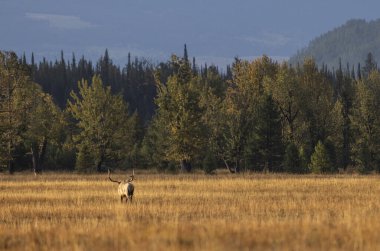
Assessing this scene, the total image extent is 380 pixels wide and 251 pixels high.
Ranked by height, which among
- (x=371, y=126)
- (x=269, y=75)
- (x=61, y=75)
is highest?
(x=61, y=75)

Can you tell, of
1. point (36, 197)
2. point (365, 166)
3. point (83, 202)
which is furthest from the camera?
point (365, 166)

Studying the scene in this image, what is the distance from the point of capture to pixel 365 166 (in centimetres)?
6288

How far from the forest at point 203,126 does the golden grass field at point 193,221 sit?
27716 mm

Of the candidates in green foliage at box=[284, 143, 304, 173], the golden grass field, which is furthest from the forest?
the golden grass field

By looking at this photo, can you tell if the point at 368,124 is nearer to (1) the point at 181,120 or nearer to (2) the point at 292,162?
(2) the point at 292,162

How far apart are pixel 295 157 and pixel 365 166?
7788mm

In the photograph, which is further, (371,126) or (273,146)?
(371,126)

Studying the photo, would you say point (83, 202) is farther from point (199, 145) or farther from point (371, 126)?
point (371, 126)

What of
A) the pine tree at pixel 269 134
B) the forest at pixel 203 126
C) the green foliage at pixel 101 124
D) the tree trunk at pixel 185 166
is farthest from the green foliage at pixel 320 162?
the green foliage at pixel 101 124

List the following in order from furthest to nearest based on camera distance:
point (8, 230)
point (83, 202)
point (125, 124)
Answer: point (125, 124)
point (83, 202)
point (8, 230)

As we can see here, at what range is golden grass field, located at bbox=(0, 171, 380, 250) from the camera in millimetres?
12945

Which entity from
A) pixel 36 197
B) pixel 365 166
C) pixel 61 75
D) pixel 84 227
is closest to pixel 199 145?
pixel 365 166

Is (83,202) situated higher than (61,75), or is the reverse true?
(61,75)

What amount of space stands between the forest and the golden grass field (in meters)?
27.7
